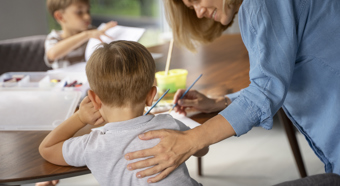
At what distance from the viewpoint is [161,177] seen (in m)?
1.02

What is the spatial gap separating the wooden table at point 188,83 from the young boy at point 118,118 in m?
0.06

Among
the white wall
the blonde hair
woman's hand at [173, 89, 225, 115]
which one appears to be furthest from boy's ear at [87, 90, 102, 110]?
the white wall

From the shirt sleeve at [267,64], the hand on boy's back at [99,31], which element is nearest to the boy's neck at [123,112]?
the shirt sleeve at [267,64]

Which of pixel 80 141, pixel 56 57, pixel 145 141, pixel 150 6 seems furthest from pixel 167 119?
pixel 150 6

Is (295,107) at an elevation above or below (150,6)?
above

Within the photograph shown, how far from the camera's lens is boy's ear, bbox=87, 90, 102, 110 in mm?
1061

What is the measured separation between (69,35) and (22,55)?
28 centimetres

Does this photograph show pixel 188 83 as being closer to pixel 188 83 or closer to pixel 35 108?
pixel 188 83

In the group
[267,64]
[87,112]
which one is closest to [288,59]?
[267,64]

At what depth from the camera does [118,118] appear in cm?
106

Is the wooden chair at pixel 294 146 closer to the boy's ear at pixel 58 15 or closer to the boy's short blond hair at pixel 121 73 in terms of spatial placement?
the boy's ear at pixel 58 15

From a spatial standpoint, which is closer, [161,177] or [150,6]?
[161,177]

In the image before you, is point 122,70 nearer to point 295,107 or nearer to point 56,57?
point 295,107

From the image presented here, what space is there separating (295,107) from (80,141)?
64cm
